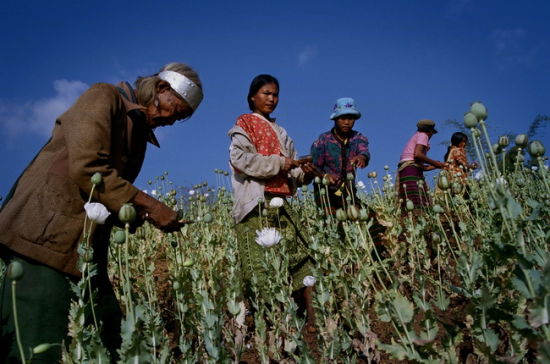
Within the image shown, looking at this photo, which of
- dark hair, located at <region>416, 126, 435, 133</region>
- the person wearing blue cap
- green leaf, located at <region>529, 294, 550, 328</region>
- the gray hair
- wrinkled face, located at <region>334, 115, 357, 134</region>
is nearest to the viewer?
green leaf, located at <region>529, 294, 550, 328</region>

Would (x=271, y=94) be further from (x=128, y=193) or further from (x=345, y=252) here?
(x=128, y=193)

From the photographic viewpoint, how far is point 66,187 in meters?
1.71

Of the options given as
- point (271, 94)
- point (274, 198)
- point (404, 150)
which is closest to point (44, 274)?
point (274, 198)

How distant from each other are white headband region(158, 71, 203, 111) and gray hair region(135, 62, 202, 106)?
0.04 meters

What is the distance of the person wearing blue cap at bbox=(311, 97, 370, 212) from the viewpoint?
3838 mm

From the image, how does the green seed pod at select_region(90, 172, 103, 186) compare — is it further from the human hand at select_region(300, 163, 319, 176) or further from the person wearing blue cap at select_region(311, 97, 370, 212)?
the person wearing blue cap at select_region(311, 97, 370, 212)

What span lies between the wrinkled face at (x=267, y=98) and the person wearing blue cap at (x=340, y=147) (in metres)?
0.95

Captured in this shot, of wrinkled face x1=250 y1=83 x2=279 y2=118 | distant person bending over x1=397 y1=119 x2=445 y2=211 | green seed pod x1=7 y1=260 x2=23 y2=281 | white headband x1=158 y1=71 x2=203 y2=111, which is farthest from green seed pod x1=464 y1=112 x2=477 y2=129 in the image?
distant person bending over x1=397 y1=119 x2=445 y2=211

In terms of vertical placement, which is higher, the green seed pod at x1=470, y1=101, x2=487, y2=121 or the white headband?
the white headband

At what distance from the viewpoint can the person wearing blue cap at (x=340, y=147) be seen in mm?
3838

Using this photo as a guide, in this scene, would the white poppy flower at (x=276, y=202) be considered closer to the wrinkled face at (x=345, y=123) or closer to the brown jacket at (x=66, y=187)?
the brown jacket at (x=66, y=187)

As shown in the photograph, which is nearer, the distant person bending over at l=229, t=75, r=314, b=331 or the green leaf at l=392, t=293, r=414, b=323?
the green leaf at l=392, t=293, r=414, b=323

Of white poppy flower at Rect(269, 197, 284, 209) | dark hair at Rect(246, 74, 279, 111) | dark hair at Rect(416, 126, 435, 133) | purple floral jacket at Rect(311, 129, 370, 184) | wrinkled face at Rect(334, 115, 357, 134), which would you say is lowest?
white poppy flower at Rect(269, 197, 284, 209)

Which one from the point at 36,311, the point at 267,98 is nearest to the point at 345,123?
the point at 267,98
